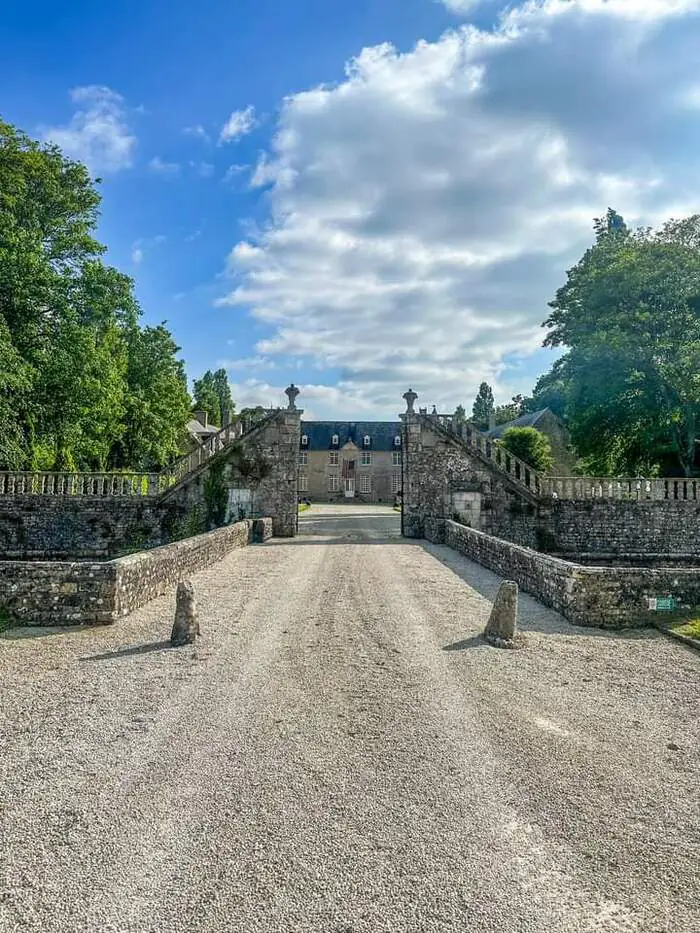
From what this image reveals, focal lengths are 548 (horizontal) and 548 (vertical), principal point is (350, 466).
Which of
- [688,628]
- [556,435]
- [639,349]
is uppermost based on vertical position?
[639,349]

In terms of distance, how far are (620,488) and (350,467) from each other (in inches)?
1343

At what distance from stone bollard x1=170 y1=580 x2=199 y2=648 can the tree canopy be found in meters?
14.4

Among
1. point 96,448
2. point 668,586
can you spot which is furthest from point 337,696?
point 96,448

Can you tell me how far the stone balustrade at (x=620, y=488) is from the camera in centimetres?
1900

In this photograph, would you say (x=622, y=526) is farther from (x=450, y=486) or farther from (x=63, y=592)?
(x=63, y=592)

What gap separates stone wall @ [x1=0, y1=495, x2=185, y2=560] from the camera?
18625 millimetres

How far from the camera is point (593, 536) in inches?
750

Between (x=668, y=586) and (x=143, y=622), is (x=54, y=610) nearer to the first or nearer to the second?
(x=143, y=622)

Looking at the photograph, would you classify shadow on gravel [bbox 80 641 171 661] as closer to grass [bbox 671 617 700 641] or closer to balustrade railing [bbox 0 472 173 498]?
grass [bbox 671 617 700 641]

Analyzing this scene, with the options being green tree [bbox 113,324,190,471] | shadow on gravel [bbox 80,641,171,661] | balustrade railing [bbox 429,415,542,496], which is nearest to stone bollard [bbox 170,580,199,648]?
shadow on gravel [bbox 80,641,171,661]

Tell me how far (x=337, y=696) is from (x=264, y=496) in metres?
15.0

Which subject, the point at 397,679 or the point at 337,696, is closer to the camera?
the point at 337,696

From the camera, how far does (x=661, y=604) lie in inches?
319

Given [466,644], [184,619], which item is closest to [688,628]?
[466,644]
